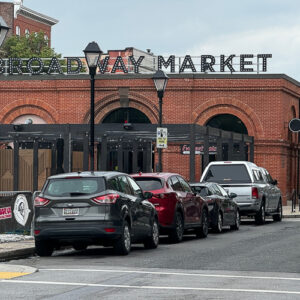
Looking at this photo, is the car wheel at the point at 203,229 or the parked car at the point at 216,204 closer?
the car wheel at the point at 203,229

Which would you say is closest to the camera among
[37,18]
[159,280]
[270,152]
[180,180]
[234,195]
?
[159,280]

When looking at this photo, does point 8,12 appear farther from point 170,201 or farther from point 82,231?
point 82,231

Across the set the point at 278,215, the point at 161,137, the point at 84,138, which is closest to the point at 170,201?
the point at 161,137

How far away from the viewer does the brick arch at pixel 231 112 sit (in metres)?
49.3

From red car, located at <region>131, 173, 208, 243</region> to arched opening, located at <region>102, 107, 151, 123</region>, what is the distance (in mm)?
26522

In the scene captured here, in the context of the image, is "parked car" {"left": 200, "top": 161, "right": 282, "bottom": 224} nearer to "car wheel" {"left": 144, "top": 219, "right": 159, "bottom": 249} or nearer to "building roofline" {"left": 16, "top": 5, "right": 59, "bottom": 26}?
"car wheel" {"left": 144, "top": 219, "right": 159, "bottom": 249}

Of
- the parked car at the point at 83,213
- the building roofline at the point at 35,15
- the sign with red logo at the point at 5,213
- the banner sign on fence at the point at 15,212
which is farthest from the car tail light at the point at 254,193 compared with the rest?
the building roofline at the point at 35,15

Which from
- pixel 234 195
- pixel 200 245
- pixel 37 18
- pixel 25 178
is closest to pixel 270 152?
pixel 25 178

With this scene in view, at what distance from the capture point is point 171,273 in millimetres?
14984

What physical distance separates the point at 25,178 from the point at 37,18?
69273 mm

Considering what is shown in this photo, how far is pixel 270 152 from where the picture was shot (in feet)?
161

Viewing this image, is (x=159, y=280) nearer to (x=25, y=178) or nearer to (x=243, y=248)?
(x=243, y=248)

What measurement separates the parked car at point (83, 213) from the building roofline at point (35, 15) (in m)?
85.1

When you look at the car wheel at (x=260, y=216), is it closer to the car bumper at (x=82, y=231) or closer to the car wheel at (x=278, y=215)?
the car wheel at (x=278, y=215)
